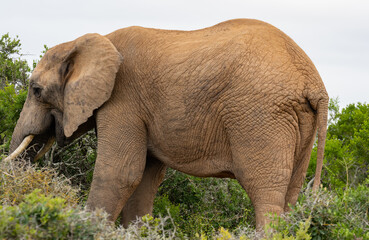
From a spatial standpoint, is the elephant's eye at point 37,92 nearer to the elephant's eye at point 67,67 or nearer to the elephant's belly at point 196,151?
the elephant's eye at point 67,67

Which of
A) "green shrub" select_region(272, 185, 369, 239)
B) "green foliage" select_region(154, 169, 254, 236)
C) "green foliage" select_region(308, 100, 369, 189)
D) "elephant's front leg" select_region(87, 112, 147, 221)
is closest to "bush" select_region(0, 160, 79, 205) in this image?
"elephant's front leg" select_region(87, 112, 147, 221)

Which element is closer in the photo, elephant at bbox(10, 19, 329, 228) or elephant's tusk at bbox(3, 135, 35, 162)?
elephant at bbox(10, 19, 329, 228)

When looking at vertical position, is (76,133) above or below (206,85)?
below

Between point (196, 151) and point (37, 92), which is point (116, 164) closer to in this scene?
point (196, 151)

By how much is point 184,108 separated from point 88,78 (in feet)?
3.50

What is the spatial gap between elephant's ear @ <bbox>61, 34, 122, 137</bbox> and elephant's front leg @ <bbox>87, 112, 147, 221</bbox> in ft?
0.91

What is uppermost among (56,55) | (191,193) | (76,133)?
(56,55)

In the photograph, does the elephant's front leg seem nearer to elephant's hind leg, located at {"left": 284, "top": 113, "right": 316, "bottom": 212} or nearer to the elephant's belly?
the elephant's belly

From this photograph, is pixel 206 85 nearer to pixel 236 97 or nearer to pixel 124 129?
pixel 236 97

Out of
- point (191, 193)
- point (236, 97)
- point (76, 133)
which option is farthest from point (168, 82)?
point (191, 193)

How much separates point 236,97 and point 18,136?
8.12ft

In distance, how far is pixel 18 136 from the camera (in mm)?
7102

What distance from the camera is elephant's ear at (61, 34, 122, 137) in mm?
6613

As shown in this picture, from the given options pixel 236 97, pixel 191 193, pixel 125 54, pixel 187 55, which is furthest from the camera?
pixel 191 193
